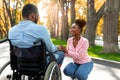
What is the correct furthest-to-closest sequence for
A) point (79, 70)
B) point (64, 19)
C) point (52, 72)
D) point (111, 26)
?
point (64, 19) → point (111, 26) → point (79, 70) → point (52, 72)

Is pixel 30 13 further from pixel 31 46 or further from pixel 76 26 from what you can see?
pixel 76 26

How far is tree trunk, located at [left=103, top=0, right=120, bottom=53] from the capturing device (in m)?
17.4

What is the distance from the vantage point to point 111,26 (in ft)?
57.4

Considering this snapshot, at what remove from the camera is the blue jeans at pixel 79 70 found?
6676 millimetres

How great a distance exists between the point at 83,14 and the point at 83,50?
202 ft

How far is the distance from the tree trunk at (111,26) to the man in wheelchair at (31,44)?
38.4 ft

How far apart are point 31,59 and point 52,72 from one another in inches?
15.2

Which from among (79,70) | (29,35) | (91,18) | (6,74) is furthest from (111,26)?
(29,35)

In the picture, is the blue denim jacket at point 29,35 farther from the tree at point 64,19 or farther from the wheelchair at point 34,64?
the tree at point 64,19

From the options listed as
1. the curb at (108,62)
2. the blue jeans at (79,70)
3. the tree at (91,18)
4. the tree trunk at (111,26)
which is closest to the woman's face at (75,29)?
the blue jeans at (79,70)

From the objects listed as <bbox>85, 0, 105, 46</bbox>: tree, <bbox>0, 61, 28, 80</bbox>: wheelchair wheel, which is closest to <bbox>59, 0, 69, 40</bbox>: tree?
<bbox>85, 0, 105, 46</bbox>: tree

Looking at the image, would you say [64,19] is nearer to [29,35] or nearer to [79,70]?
[79,70]

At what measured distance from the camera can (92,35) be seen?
25312 millimetres

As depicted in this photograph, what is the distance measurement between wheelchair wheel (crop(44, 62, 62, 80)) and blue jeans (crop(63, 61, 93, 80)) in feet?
2.20
